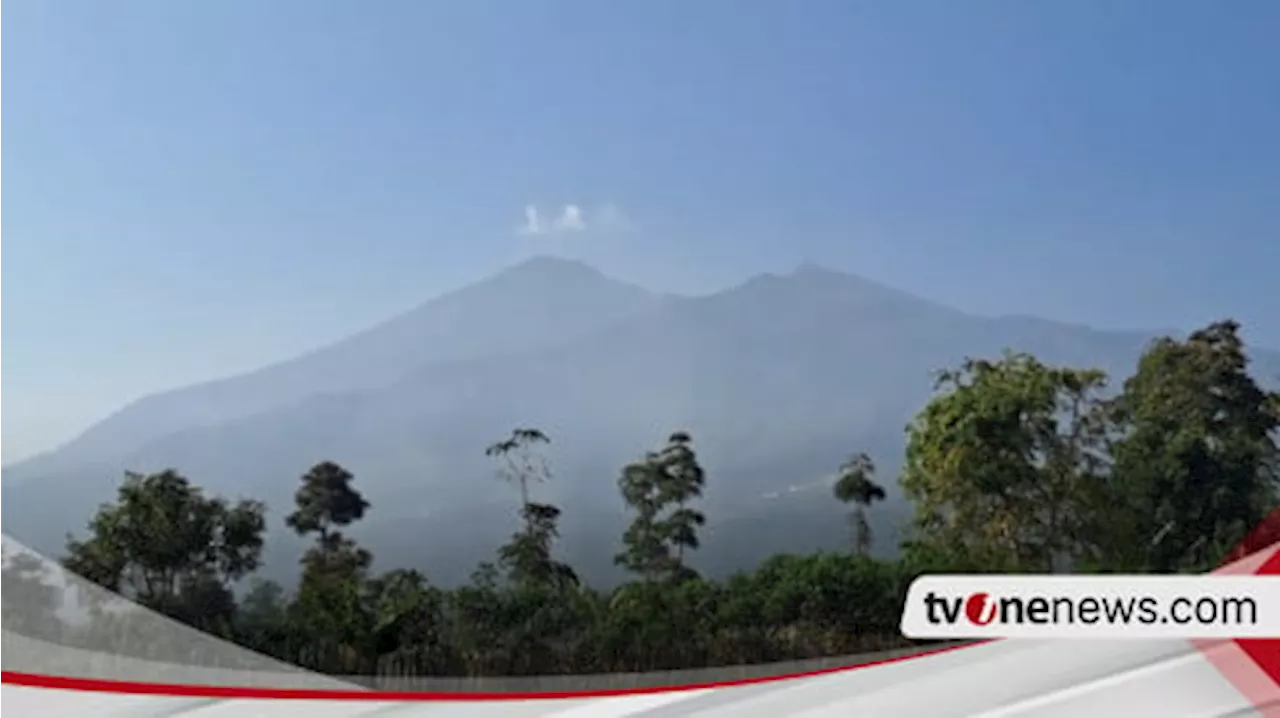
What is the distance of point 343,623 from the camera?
2027mm

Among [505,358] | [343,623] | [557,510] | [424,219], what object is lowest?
[343,623]

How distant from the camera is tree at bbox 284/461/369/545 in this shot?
2.03 m

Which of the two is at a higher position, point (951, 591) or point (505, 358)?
point (505, 358)

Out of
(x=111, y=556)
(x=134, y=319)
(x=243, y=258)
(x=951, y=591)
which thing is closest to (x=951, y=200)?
(x=951, y=591)

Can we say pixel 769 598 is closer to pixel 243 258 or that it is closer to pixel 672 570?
pixel 672 570

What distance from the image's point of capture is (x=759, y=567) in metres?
2.07

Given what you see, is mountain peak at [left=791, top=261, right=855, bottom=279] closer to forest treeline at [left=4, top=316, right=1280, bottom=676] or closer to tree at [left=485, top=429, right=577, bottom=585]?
forest treeline at [left=4, top=316, right=1280, bottom=676]

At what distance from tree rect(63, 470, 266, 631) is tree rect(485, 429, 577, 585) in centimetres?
32

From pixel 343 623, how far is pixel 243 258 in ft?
1.59

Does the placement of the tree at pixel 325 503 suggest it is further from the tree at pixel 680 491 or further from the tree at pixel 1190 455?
the tree at pixel 1190 455

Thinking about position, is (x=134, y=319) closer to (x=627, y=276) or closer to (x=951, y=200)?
(x=627, y=276)

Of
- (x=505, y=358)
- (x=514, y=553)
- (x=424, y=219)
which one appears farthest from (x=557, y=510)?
(x=424, y=219)

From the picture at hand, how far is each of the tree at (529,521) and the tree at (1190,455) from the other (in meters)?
0.72

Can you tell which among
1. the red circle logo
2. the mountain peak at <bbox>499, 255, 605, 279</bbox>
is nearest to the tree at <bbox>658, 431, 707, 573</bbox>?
the mountain peak at <bbox>499, 255, 605, 279</bbox>
